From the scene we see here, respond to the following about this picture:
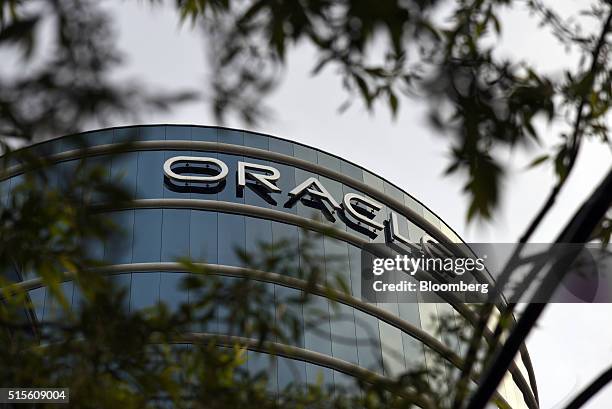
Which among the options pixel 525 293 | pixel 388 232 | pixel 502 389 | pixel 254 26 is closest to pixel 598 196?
pixel 525 293

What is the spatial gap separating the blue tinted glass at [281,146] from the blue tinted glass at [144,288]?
5350mm

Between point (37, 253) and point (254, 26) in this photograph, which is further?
point (37, 253)

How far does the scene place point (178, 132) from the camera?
22.6 m

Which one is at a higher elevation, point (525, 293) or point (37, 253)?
point (37, 253)

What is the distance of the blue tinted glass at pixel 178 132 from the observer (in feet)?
73.7

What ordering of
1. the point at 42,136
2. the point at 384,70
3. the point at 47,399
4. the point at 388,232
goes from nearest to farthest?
the point at 42,136 < the point at 384,70 < the point at 47,399 < the point at 388,232

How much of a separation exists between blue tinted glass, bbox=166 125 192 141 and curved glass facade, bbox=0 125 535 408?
0.09ft

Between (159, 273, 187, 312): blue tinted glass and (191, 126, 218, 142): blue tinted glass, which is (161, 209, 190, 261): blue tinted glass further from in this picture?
(191, 126, 218, 142): blue tinted glass

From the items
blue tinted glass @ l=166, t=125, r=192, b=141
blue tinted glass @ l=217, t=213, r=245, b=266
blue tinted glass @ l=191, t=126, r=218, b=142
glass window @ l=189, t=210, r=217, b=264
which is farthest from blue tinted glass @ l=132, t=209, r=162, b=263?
blue tinted glass @ l=191, t=126, r=218, b=142

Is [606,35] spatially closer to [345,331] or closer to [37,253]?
[37,253]

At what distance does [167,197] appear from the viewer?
70.0ft

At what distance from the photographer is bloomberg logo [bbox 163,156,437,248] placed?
21719 millimetres

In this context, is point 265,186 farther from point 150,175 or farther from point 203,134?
point 150,175

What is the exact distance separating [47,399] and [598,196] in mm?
2750
